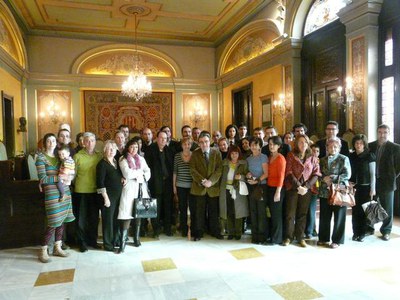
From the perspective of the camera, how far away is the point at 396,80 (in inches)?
200

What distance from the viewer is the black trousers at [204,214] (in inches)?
168

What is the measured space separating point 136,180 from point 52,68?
7.79 m

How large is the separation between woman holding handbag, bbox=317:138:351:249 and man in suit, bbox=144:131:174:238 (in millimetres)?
1964

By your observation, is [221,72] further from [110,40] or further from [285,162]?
[285,162]

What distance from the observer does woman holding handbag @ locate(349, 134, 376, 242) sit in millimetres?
4082

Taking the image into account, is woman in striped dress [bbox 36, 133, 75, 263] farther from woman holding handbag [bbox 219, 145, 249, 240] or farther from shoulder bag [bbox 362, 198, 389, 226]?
shoulder bag [bbox 362, 198, 389, 226]

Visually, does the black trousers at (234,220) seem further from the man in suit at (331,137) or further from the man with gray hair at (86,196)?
the man with gray hair at (86,196)

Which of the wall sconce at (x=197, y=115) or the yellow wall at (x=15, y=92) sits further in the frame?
the wall sconce at (x=197, y=115)

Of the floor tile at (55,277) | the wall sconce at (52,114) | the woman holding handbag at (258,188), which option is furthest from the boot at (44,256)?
the wall sconce at (52,114)

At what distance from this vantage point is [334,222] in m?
3.93

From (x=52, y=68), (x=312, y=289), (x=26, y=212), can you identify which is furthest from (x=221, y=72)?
(x=312, y=289)

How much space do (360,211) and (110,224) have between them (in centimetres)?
314

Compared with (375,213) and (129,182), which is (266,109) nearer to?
(375,213)

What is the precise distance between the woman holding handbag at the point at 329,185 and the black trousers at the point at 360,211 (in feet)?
1.30
